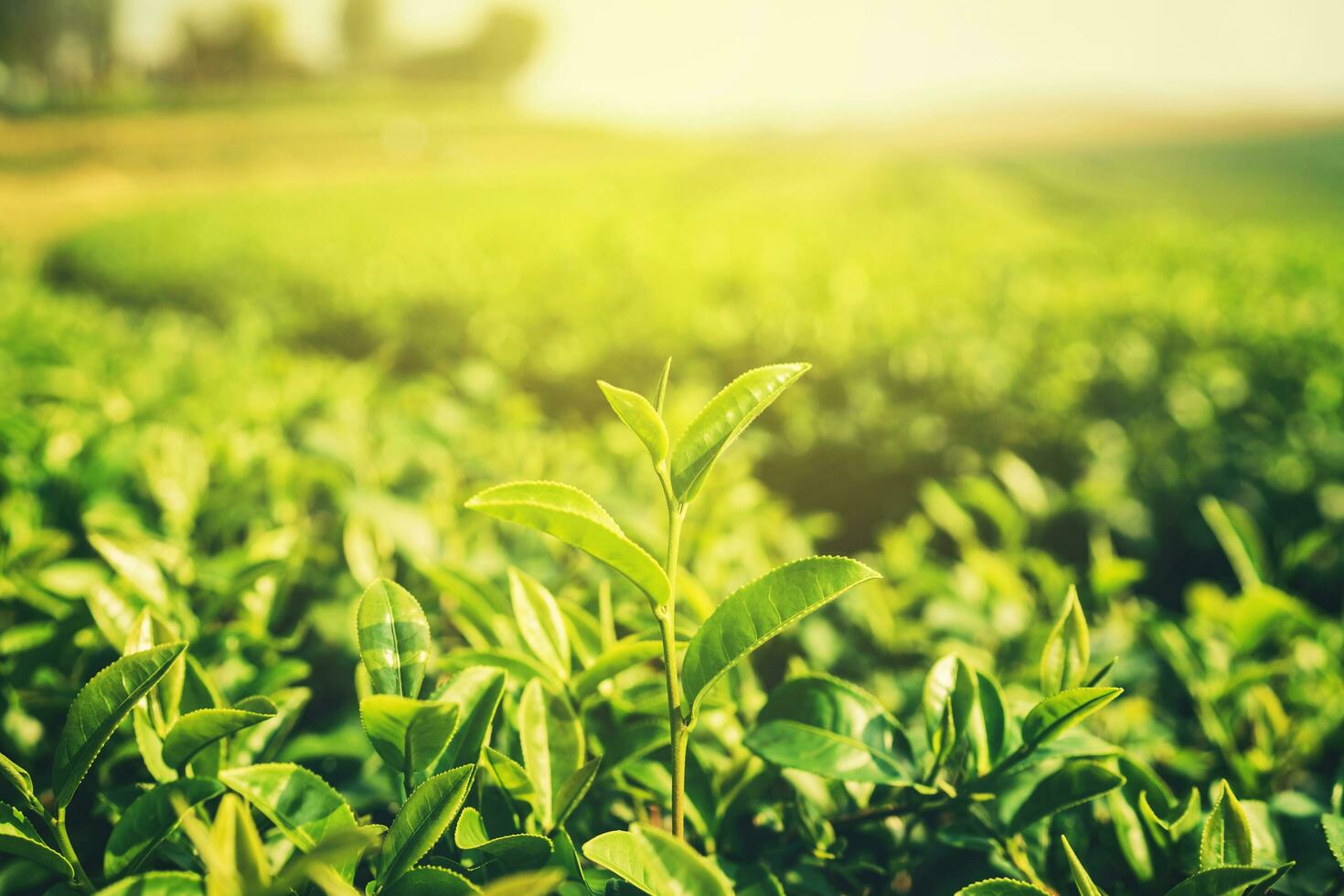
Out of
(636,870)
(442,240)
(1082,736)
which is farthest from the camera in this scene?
(442,240)

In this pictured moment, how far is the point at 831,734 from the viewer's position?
85 centimetres

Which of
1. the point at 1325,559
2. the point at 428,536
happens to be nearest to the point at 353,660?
the point at 428,536

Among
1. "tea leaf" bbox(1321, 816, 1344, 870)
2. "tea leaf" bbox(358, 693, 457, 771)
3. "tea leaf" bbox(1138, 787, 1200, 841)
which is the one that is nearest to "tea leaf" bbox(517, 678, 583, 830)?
"tea leaf" bbox(358, 693, 457, 771)

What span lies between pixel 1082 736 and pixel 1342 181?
133ft

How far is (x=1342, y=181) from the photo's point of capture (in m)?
31.1

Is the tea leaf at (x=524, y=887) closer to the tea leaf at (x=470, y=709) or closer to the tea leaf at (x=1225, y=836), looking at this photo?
the tea leaf at (x=470, y=709)

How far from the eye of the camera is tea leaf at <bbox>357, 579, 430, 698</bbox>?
748 mm

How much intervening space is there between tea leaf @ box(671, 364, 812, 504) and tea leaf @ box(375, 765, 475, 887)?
305 mm

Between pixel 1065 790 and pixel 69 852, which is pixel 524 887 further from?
pixel 1065 790

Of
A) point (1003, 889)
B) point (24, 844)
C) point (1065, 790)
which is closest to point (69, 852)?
point (24, 844)

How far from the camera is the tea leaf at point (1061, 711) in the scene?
2.52ft

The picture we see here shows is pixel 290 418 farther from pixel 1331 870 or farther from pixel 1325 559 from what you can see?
pixel 1325 559

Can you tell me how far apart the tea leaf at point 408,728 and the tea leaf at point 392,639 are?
26 mm

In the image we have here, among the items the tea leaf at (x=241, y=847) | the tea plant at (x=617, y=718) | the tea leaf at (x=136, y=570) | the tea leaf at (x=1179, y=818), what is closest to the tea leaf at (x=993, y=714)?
the tea plant at (x=617, y=718)
